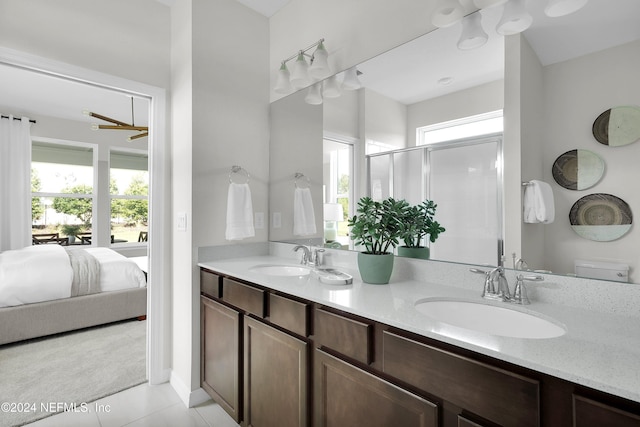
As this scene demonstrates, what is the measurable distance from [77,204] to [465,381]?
6085 millimetres

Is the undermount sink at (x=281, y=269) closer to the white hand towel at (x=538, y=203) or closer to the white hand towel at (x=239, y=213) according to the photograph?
the white hand towel at (x=239, y=213)

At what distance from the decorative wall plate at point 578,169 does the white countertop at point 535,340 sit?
1.41ft

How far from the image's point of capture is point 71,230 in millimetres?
5047

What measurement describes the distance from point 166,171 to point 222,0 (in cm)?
123

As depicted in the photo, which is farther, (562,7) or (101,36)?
(101,36)

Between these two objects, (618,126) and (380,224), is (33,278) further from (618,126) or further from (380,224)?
(618,126)

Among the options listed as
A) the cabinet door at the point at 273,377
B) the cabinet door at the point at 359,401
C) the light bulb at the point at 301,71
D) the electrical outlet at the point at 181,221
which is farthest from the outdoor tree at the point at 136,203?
the cabinet door at the point at 359,401

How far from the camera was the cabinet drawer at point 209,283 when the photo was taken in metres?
1.83

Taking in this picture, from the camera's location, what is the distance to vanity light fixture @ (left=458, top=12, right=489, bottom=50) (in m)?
1.32

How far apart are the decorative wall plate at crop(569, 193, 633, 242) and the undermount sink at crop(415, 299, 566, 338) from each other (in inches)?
13.8

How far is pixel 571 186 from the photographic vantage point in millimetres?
1087

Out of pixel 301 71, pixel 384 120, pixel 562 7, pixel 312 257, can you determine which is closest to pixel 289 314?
pixel 312 257

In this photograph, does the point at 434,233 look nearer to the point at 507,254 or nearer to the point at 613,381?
the point at 507,254

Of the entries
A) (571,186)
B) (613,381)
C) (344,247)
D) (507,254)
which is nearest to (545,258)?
(507,254)
